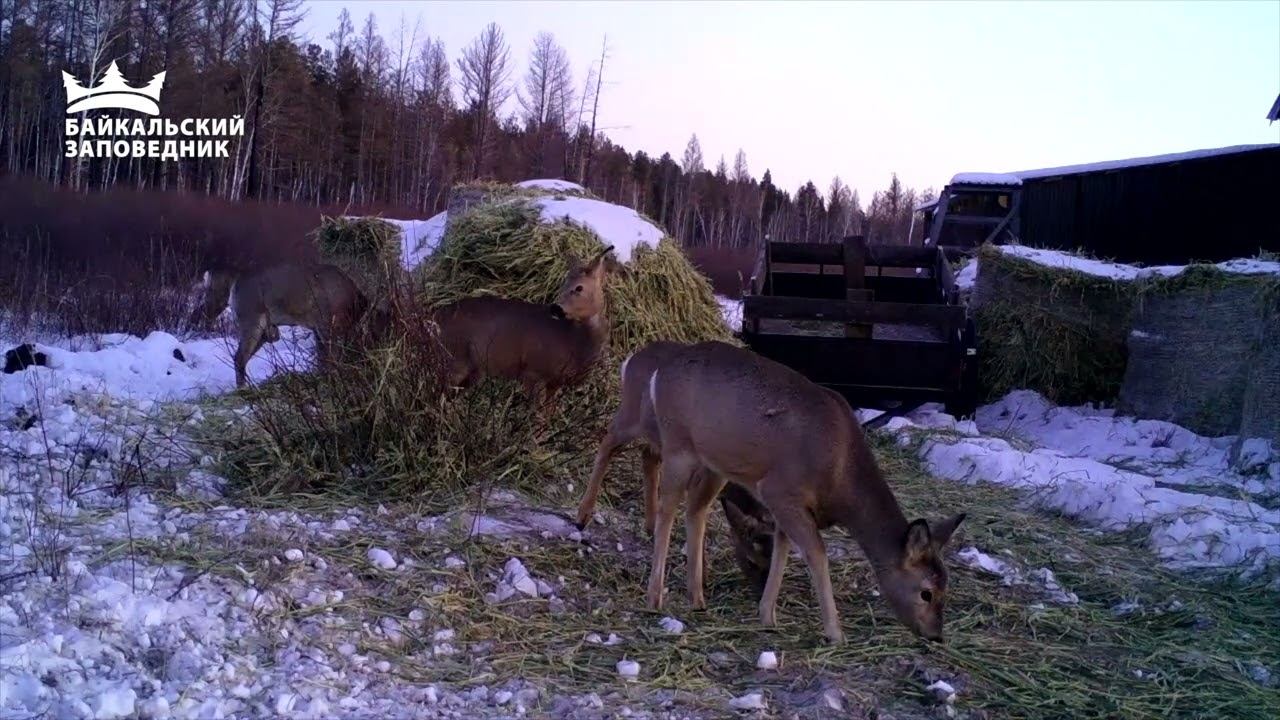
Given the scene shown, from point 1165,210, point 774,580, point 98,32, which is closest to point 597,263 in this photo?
point 774,580

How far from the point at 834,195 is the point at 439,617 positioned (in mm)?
82834

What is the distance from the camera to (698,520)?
6117 mm

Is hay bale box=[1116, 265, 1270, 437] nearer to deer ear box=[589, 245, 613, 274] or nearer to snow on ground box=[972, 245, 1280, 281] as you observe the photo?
snow on ground box=[972, 245, 1280, 281]

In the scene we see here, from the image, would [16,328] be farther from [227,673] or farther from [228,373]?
[227,673]

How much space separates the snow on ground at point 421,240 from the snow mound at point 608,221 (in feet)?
4.47

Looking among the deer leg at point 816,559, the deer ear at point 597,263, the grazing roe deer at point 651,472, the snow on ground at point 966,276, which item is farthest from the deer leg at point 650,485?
the snow on ground at point 966,276

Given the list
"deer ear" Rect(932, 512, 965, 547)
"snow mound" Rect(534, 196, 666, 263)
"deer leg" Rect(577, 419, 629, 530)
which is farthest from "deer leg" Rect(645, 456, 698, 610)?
"snow mound" Rect(534, 196, 666, 263)

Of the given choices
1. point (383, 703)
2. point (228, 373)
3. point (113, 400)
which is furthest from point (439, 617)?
point (228, 373)

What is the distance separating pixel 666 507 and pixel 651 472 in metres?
1.11

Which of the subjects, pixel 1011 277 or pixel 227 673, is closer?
pixel 227 673

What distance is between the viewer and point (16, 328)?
13.9 meters

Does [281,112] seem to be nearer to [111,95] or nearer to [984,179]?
[111,95]

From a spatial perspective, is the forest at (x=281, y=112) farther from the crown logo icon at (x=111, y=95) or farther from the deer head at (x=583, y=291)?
the deer head at (x=583, y=291)

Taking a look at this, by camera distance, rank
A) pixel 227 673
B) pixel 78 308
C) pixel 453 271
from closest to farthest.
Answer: pixel 227 673 → pixel 453 271 → pixel 78 308
